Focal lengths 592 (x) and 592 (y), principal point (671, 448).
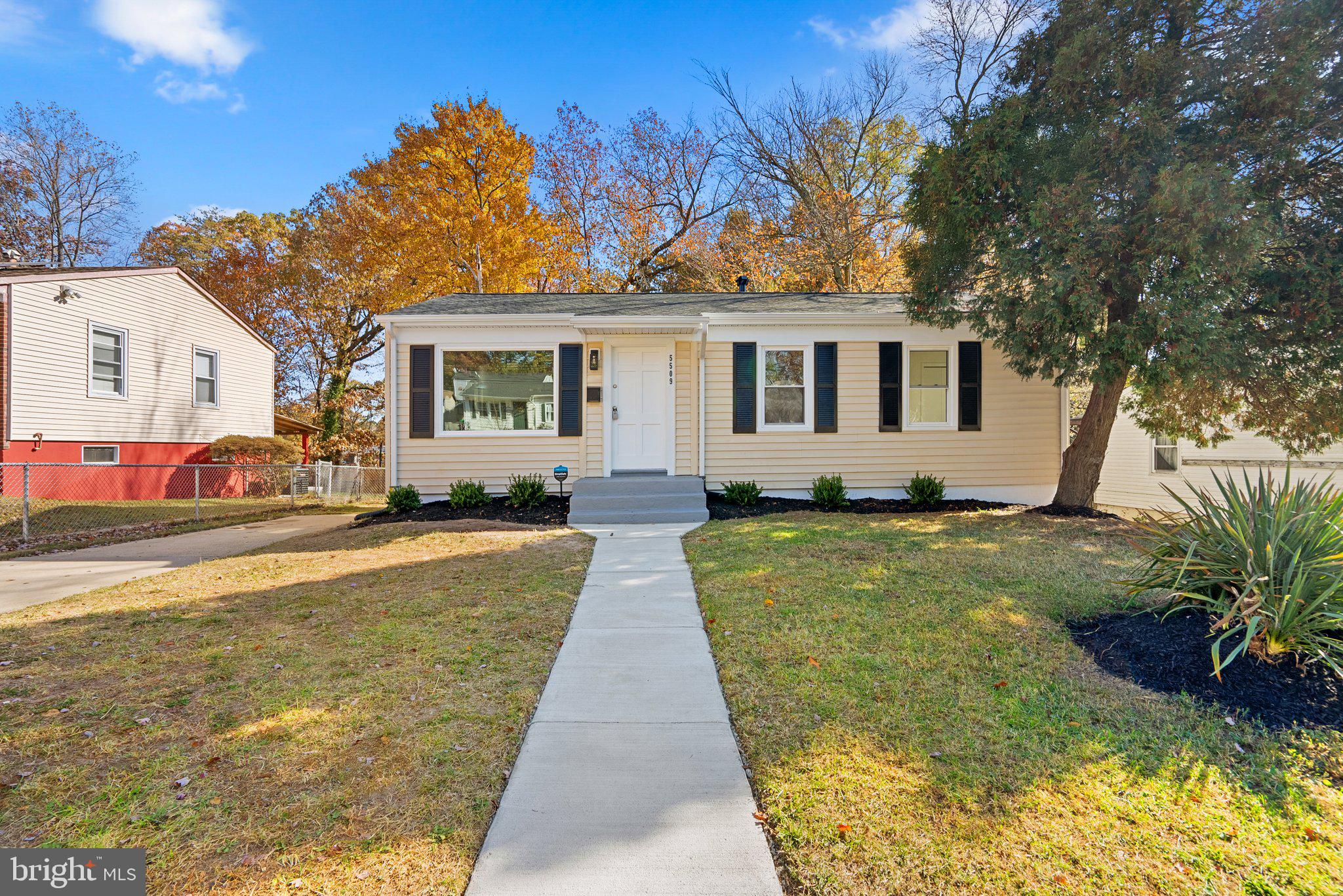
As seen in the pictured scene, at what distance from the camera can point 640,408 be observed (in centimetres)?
1002

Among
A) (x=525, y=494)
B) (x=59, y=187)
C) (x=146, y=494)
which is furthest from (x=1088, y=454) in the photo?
(x=59, y=187)

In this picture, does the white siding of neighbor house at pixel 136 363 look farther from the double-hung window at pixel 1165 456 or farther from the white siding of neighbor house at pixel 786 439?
the double-hung window at pixel 1165 456

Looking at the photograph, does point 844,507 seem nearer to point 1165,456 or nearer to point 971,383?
point 971,383

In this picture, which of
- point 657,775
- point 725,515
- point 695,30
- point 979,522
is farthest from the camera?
point 695,30

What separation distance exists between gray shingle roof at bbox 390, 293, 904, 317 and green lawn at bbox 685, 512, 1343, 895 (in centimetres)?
651

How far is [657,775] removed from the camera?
242 cm

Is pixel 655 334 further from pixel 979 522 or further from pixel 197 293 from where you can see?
pixel 197 293

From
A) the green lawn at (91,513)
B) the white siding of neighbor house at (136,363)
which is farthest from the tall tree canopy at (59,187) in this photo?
the green lawn at (91,513)

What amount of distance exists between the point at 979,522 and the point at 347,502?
48.6ft

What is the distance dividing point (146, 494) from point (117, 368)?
2.98m

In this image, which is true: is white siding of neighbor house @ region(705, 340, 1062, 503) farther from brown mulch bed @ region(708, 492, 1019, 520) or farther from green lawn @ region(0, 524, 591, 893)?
green lawn @ region(0, 524, 591, 893)

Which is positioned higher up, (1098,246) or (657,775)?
(1098,246)

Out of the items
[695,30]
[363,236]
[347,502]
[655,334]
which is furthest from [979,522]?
[363,236]

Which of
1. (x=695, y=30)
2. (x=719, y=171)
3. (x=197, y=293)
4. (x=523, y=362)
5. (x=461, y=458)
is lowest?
(x=461, y=458)
